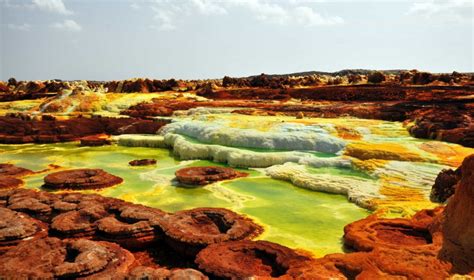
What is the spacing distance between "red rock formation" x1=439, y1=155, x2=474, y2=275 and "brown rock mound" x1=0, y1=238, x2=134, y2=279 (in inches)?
197

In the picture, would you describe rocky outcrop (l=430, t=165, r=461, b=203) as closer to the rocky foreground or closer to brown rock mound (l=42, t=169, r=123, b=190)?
A: the rocky foreground

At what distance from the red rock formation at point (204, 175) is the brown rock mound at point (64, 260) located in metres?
5.95

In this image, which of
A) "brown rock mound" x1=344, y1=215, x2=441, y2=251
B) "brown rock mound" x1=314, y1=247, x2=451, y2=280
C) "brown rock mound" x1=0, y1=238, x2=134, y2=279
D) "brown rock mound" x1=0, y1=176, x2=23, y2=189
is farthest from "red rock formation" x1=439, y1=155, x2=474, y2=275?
"brown rock mound" x1=0, y1=176, x2=23, y2=189

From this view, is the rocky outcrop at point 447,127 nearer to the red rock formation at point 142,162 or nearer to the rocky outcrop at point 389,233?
the rocky outcrop at point 389,233

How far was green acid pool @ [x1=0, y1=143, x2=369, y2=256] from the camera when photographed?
369 inches

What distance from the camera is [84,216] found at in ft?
31.2

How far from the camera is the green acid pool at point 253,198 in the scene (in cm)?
937

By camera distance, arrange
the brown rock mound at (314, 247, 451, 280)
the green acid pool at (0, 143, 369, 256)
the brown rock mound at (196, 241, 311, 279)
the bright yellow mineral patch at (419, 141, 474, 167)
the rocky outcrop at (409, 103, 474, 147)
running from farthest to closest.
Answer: the rocky outcrop at (409, 103, 474, 147) < the bright yellow mineral patch at (419, 141, 474, 167) < the green acid pool at (0, 143, 369, 256) < the brown rock mound at (196, 241, 311, 279) < the brown rock mound at (314, 247, 451, 280)

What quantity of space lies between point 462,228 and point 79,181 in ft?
35.3

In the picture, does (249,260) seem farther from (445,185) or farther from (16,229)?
(445,185)

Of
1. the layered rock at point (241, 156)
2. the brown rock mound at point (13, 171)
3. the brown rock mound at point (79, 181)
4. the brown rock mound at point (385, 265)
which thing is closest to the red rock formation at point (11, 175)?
the brown rock mound at point (13, 171)

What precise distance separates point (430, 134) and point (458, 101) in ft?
37.7

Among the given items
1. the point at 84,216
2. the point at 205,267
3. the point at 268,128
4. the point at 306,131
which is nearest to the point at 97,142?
the point at 268,128

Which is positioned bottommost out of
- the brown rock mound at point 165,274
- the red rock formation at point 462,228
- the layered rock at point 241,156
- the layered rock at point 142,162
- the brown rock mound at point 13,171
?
the layered rock at point 142,162
